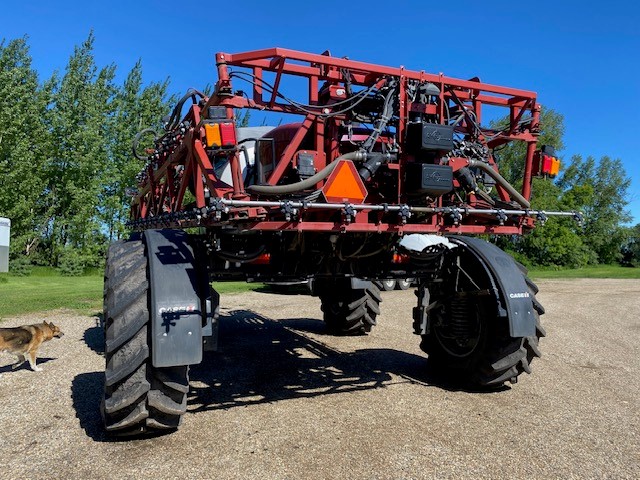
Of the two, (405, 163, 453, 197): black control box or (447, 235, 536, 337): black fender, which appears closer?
(405, 163, 453, 197): black control box

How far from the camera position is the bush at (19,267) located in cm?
2202

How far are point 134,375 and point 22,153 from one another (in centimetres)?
2297

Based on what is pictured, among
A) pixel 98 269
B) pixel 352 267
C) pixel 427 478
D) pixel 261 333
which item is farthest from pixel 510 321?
pixel 98 269

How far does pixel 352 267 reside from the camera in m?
5.34

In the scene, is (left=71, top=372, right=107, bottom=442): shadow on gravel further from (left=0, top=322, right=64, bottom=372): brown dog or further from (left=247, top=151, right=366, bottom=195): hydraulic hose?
(left=247, top=151, right=366, bottom=195): hydraulic hose

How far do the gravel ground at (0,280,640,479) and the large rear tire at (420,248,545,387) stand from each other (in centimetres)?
24

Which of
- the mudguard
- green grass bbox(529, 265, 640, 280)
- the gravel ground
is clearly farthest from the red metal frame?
green grass bbox(529, 265, 640, 280)

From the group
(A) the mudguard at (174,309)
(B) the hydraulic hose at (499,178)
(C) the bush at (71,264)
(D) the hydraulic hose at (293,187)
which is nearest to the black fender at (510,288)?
(B) the hydraulic hose at (499,178)

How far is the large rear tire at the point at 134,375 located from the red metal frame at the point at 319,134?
→ 0.77 metres

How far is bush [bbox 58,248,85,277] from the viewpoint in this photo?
24548mm

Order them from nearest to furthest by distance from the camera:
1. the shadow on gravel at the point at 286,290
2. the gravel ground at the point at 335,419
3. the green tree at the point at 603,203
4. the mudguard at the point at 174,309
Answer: the gravel ground at the point at 335,419 → the mudguard at the point at 174,309 → the shadow on gravel at the point at 286,290 → the green tree at the point at 603,203

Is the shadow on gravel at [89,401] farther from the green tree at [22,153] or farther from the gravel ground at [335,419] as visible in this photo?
the green tree at [22,153]

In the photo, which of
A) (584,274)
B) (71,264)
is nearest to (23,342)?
(71,264)

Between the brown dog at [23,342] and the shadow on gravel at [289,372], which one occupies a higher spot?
the brown dog at [23,342]
